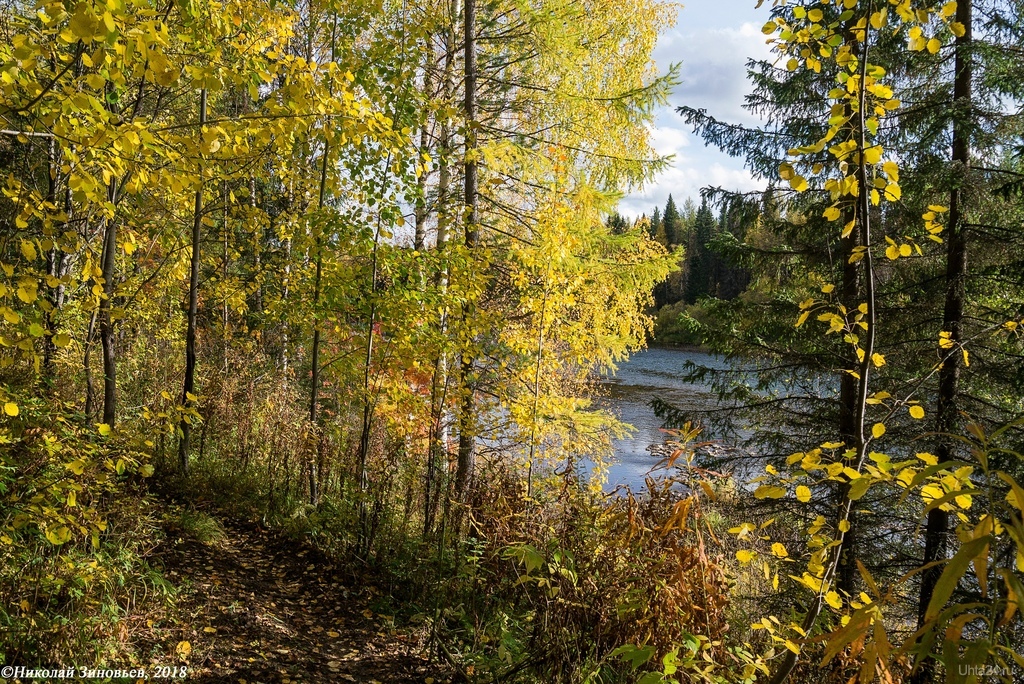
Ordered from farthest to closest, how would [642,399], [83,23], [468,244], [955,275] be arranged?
[642,399] → [468,244] → [955,275] → [83,23]

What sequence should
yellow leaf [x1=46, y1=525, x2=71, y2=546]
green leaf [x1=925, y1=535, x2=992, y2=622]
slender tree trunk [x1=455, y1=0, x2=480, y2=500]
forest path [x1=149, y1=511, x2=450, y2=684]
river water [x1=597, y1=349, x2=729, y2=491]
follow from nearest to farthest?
1. green leaf [x1=925, y1=535, x2=992, y2=622]
2. yellow leaf [x1=46, y1=525, x2=71, y2=546]
3. forest path [x1=149, y1=511, x2=450, y2=684]
4. slender tree trunk [x1=455, y1=0, x2=480, y2=500]
5. river water [x1=597, y1=349, x2=729, y2=491]

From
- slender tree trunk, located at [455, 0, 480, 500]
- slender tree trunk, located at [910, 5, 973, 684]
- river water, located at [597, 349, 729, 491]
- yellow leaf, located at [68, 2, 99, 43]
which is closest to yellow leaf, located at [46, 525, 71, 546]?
yellow leaf, located at [68, 2, 99, 43]

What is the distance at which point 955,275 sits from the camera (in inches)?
207

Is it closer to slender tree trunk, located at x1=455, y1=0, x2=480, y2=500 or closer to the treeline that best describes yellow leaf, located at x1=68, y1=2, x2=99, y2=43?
slender tree trunk, located at x1=455, y1=0, x2=480, y2=500

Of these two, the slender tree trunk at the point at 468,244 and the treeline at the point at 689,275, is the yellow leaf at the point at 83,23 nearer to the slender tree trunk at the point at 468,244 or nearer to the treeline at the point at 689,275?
the slender tree trunk at the point at 468,244

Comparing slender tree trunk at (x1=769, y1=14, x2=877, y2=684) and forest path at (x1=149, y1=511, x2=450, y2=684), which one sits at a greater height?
slender tree trunk at (x1=769, y1=14, x2=877, y2=684)

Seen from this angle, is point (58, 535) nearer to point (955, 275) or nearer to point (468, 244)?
point (468, 244)

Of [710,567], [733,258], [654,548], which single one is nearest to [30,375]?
[654,548]

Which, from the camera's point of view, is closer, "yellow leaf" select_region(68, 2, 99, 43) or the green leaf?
the green leaf

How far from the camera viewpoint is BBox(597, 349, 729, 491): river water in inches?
518

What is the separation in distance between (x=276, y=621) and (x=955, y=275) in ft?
20.6

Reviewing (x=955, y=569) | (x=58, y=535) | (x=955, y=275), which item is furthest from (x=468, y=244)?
(x=955, y=569)

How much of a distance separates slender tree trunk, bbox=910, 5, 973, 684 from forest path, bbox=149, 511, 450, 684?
448 centimetres

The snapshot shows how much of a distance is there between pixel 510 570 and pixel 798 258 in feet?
15.6
